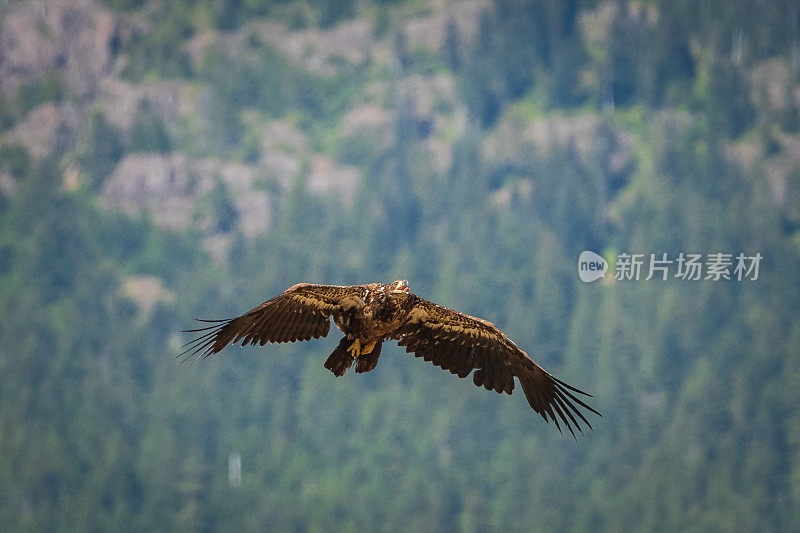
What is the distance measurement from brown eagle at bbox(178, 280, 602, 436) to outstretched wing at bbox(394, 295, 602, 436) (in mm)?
17

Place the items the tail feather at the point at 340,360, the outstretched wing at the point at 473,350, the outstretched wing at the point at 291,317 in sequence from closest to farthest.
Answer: the tail feather at the point at 340,360
the outstretched wing at the point at 291,317
the outstretched wing at the point at 473,350

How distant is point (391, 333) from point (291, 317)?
1.90m

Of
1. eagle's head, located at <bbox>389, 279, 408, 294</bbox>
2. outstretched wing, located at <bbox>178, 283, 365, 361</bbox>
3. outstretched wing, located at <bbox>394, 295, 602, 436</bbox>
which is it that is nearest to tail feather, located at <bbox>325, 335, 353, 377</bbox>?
outstretched wing, located at <bbox>178, 283, 365, 361</bbox>

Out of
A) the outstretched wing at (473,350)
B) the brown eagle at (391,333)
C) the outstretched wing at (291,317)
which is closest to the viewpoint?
the brown eagle at (391,333)

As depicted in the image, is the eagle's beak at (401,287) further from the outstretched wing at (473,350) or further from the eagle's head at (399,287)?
the outstretched wing at (473,350)

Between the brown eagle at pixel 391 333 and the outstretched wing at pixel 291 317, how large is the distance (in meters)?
0.01

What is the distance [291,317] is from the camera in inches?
822

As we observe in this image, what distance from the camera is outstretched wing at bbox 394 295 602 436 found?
20969 millimetres

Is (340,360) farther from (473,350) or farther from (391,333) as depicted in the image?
(473,350)

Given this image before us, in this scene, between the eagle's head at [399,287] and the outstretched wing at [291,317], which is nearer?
the eagle's head at [399,287]

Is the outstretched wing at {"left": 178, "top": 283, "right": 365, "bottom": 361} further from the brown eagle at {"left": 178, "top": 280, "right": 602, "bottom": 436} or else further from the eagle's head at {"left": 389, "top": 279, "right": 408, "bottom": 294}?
the eagle's head at {"left": 389, "top": 279, "right": 408, "bottom": 294}

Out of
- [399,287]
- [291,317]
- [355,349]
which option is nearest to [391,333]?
[355,349]

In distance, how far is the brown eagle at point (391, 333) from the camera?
19.5 meters

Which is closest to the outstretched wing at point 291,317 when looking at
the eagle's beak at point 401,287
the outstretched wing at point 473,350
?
the eagle's beak at point 401,287
